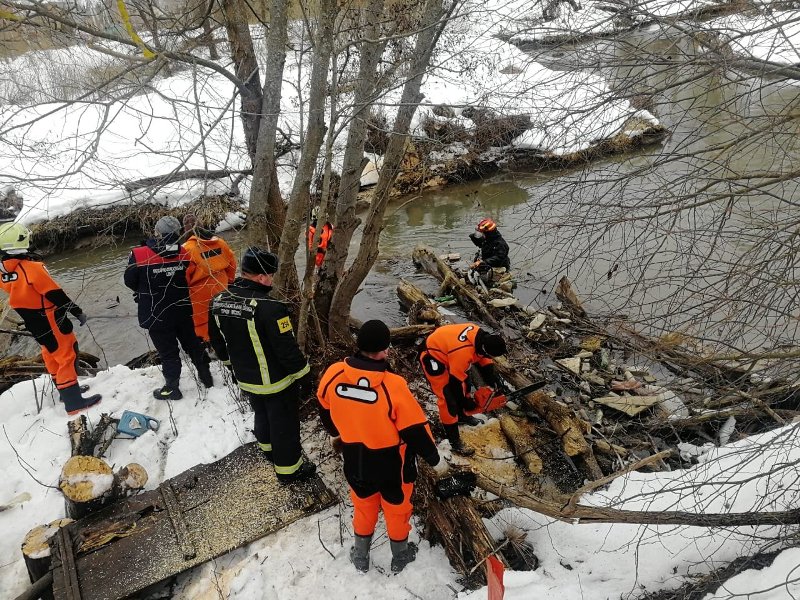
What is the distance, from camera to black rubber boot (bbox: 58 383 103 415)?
15.8 feet

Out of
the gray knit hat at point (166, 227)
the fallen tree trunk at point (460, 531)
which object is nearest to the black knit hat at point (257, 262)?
the gray knit hat at point (166, 227)

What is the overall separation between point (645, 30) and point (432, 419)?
3.77 metres

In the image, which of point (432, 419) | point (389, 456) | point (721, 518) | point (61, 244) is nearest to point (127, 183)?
point (389, 456)

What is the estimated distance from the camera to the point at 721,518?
9.22 ft

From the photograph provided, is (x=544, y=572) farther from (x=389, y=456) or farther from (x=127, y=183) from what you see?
(x=127, y=183)

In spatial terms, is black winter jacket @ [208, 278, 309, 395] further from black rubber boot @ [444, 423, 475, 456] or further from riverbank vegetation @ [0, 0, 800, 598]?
black rubber boot @ [444, 423, 475, 456]

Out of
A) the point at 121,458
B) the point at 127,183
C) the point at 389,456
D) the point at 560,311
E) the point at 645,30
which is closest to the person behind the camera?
the point at 645,30

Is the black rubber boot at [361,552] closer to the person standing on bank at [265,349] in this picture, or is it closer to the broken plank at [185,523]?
the broken plank at [185,523]

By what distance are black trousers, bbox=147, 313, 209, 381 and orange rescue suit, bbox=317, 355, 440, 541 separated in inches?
95.7

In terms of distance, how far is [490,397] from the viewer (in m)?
4.86

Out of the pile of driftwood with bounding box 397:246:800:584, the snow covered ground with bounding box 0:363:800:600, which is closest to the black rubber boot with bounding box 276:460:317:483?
the snow covered ground with bounding box 0:363:800:600

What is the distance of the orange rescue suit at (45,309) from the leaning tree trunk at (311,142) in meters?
2.10

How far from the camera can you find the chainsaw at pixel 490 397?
4863mm

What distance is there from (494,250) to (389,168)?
4030mm
